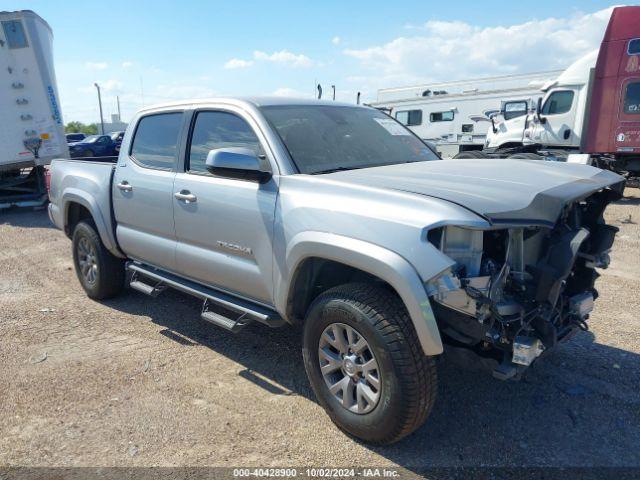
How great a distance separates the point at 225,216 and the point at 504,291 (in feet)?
6.09

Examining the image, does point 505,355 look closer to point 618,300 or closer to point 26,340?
point 618,300

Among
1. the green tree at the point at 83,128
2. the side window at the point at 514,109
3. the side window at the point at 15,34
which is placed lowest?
the green tree at the point at 83,128

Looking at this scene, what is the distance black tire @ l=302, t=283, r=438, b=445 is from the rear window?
11053mm

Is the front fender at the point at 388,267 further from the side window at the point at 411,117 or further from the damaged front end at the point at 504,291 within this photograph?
the side window at the point at 411,117

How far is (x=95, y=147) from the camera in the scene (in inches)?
938

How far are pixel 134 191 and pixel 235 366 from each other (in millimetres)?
1739

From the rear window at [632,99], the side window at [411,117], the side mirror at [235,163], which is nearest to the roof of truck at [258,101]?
the side mirror at [235,163]

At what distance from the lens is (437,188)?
9.06 feet

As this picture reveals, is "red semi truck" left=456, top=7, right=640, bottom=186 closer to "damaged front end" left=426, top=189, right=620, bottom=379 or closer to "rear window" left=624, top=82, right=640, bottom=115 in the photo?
"rear window" left=624, top=82, right=640, bottom=115

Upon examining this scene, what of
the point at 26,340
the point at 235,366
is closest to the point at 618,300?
the point at 235,366

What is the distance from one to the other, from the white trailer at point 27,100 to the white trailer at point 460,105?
10080 millimetres

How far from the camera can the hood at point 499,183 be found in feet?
8.25

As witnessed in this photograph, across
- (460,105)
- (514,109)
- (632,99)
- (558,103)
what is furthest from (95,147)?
(632,99)

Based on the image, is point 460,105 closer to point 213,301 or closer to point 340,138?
point 340,138
